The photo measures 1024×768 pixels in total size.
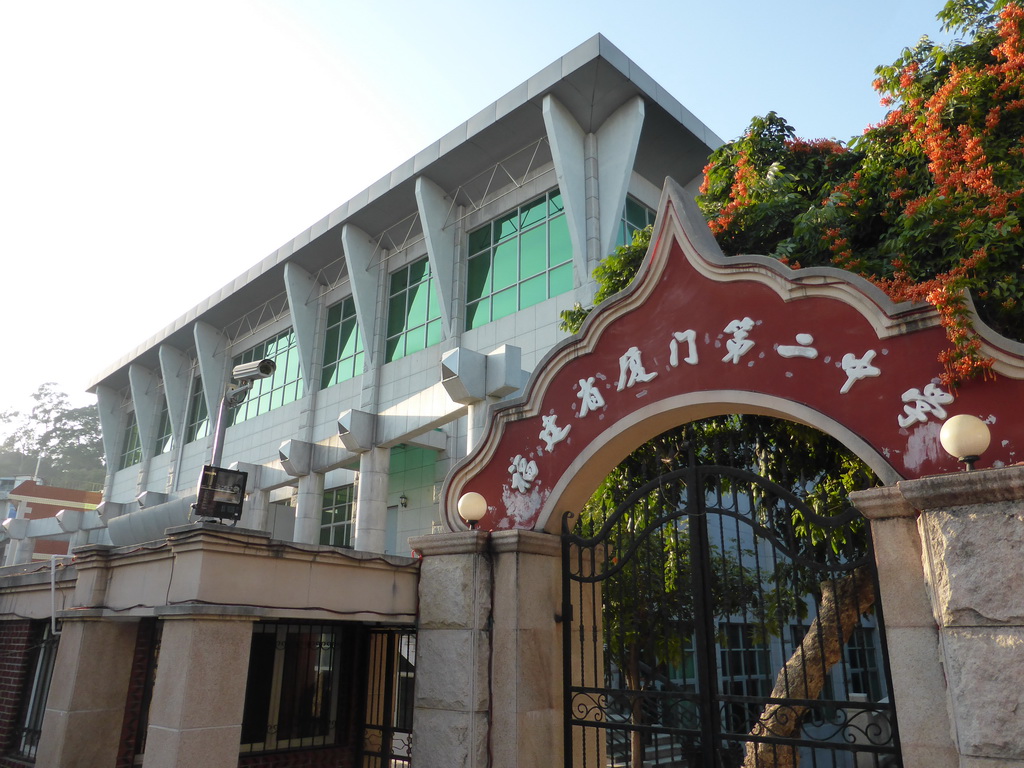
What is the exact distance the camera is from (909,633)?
543cm

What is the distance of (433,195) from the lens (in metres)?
21.4

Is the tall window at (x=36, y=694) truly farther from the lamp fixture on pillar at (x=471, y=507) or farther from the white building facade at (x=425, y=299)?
the white building facade at (x=425, y=299)

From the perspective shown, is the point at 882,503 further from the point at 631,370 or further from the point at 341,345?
the point at 341,345

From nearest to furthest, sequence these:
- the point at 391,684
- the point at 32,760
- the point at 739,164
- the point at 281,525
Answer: the point at 391,684, the point at 32,760, the point at 739,164, the point at 281,525

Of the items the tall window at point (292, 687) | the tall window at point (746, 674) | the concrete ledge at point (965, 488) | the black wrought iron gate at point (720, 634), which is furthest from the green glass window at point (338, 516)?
the concrete ledge at point (965, 488)

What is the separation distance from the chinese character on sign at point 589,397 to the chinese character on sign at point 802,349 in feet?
6.31

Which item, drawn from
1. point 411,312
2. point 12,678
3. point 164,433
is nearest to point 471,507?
point 12,678

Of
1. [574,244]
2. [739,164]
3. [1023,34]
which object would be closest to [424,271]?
[574,244]

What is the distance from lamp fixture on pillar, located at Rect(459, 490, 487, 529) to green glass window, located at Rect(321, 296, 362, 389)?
16.8 meters

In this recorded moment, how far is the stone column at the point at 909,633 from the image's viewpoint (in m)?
5.20

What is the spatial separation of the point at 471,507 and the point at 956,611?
4.59m

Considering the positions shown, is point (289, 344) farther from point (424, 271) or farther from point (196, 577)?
point (196, 577)

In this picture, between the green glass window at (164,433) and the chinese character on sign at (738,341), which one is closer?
the chinese character on sign at (738,341)

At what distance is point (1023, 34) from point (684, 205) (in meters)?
3.83
